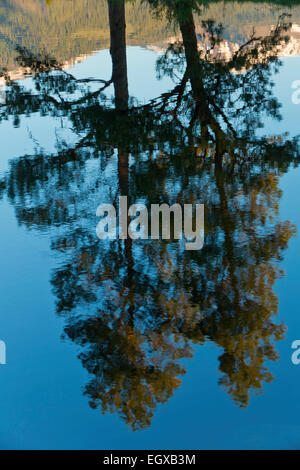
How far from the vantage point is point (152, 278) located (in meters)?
6.46

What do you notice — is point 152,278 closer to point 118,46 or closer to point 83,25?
point 118,46

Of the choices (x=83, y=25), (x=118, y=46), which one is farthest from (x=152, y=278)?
(x=83, y=25)

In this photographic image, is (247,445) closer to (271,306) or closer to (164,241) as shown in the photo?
(271,306)

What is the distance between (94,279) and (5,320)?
3.29 ft

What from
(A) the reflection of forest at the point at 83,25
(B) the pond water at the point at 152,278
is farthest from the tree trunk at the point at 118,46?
(B) the pond water at the point at 152,278

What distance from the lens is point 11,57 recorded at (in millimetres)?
23375

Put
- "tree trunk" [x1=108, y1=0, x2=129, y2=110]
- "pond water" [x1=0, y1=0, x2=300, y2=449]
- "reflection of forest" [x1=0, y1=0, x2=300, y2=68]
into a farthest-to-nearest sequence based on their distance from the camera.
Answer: "reflection of forest" [x1=0, y1=0, x2=300, y2=68] → "tree trunk" [x1=108, y1=0, x2=129, y2=110] → "pond water" [x1=0, y1=0, x2=300, y2=449]

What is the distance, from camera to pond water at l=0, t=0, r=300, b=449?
4.70 metres

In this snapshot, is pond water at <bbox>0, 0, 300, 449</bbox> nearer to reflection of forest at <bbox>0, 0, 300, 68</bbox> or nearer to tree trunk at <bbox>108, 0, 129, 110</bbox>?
tree trunk at <bbox>108, 0, 129, 110</bbox>

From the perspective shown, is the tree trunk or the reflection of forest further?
the reflection of forest

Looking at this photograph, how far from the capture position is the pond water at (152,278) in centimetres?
470

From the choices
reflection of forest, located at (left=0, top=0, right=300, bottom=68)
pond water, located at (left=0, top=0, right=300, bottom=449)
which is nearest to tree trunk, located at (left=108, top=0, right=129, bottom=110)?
reflection of forest, located at (left=0, top=0, right=300, bottom=68)

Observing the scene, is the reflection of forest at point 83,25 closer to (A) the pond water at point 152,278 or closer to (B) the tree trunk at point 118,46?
(B) the tree trunk at point 118,46
